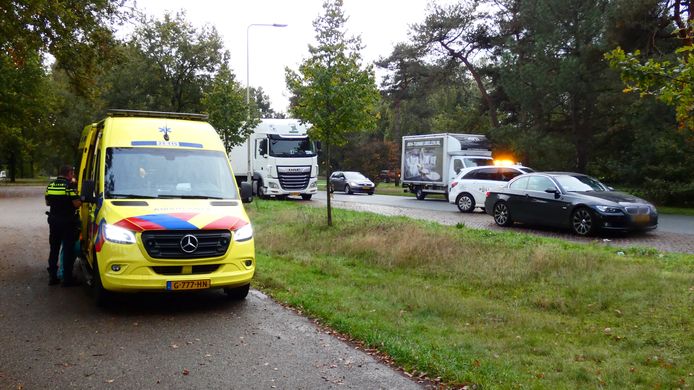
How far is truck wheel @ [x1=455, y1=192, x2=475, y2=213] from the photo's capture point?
2139 cm

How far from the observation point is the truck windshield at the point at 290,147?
2653 cm

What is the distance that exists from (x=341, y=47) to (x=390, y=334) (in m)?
9.67

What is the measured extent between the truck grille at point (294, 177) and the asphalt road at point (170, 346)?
59.8ft

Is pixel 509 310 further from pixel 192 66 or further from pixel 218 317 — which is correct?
pixel 192 66

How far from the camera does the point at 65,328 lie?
253 inches

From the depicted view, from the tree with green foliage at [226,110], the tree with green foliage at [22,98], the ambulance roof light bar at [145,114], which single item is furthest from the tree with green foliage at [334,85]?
the tree with green foliage at [22,98]

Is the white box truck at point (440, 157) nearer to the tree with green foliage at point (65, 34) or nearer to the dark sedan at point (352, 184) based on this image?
the dark sedan at point (352, 184)

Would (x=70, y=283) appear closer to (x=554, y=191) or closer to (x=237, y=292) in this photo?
(x=237, y=292)

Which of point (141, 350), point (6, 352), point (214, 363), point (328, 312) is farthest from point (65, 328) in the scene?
point (328, 312)

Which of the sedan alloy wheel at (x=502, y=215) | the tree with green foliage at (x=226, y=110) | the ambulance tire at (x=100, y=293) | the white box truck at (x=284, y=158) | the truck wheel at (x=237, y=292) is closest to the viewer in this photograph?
the ambulance tire at (x=100, y=293)

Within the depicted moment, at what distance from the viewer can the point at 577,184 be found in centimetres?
1489

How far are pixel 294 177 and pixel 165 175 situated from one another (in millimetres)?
18863

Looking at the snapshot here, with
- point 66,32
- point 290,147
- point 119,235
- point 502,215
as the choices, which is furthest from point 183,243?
point 290,147

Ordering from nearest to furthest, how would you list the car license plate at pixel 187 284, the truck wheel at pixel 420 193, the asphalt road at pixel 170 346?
the asphalt road at pixel 170 346, the car license plate at pixel 187 284, the truck wheel at pixel 420 193
